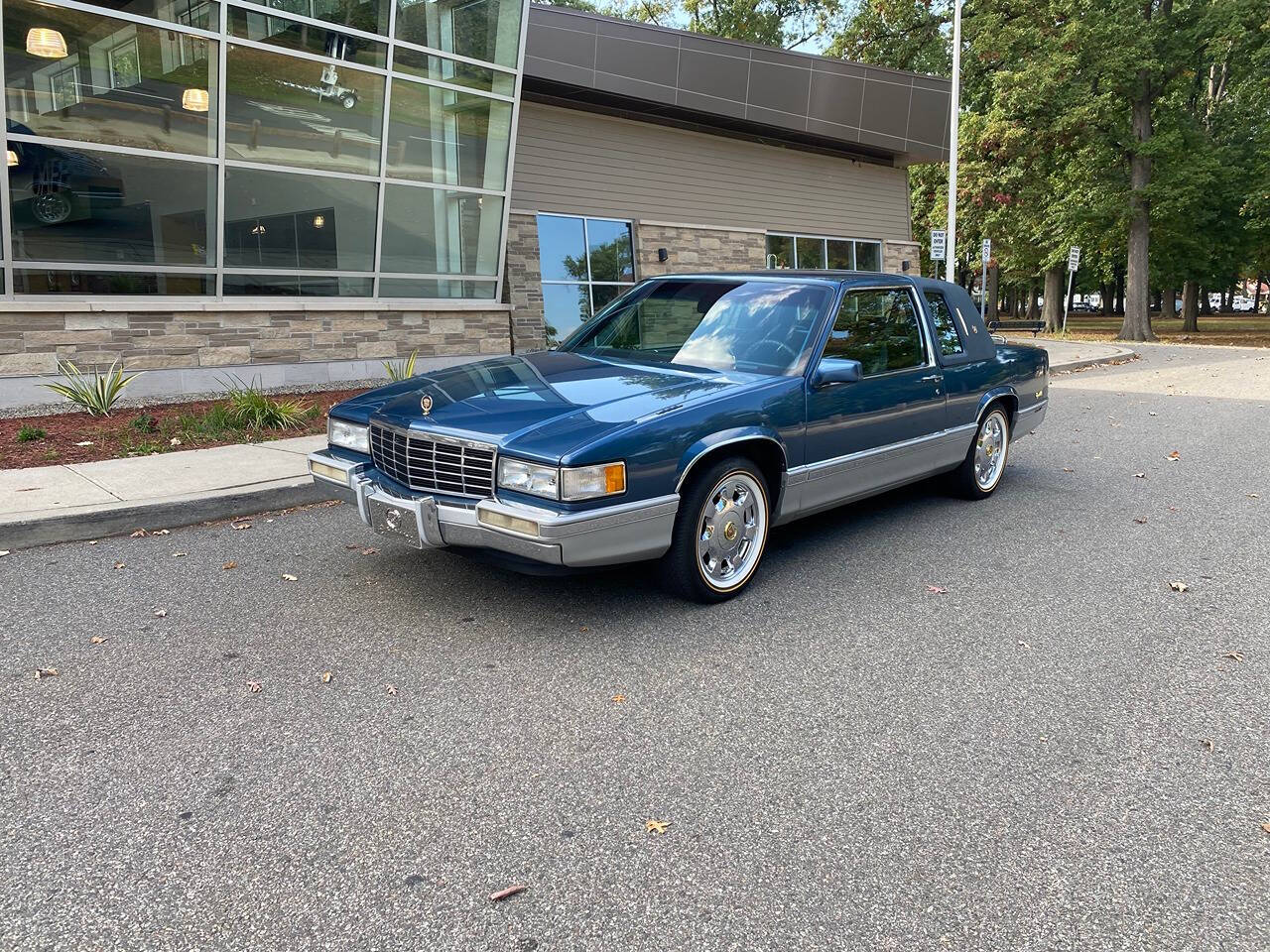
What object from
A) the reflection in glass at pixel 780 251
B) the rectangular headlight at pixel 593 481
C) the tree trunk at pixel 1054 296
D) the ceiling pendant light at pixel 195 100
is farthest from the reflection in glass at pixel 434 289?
the tree trunk at pixel 1054 296

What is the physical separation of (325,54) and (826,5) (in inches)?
1242

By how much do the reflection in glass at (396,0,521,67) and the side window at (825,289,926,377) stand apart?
31.8 feet

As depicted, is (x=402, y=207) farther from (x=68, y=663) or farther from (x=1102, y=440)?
(x=68, y=663)

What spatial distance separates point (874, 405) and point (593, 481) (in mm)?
2312

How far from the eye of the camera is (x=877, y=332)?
5.77m

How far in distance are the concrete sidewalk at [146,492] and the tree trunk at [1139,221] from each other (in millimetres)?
28638

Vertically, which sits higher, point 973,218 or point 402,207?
point 973,218

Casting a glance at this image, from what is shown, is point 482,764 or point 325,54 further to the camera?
point 325,54

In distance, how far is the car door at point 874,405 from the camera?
16.9 feet

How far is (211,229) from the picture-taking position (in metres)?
11.5

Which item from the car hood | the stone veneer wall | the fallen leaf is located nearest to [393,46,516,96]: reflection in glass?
the stone veneer wall

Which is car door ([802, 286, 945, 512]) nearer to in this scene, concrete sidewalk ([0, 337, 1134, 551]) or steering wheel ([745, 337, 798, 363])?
steering wheel ([745, 337, 798, 363])

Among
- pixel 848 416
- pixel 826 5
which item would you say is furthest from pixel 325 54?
pixel 826 5

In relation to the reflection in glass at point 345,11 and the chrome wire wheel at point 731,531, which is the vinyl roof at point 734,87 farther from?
the chrome wire wheel at point 731,531
